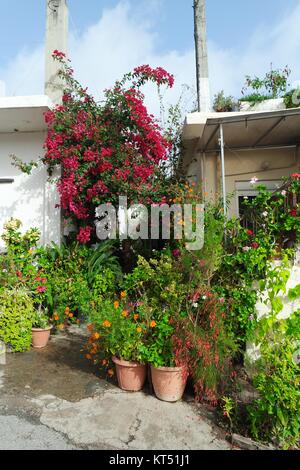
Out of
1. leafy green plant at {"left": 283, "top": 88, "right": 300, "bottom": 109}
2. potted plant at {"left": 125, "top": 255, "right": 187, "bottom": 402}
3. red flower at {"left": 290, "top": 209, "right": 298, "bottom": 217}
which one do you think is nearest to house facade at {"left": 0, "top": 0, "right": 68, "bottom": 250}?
potted plant at {"left": 125, "top": 255, "right": 187, "bottom": 402}

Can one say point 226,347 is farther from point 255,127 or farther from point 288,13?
point 288,13

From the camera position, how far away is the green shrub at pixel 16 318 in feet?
15.3

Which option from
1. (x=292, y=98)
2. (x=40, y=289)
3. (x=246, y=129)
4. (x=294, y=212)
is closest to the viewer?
(x=294, y=212)

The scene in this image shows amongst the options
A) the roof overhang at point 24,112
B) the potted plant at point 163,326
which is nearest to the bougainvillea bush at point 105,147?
the roof overhang at point 24,112

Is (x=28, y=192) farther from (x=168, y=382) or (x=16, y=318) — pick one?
(x=168, y=382)

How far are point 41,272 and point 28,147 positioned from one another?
3007 millimetres

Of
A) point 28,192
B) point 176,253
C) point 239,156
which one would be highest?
point 239,156

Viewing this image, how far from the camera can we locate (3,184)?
22.9ft

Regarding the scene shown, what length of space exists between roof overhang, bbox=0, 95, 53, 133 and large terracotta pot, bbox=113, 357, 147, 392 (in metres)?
4.72

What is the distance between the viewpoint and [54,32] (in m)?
7.39

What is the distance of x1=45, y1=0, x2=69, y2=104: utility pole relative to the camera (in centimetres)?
707

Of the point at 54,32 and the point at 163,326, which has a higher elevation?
the point at 54,32

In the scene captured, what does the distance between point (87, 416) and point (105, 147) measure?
4351 millimetres

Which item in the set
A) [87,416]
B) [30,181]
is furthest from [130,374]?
[30,181]
